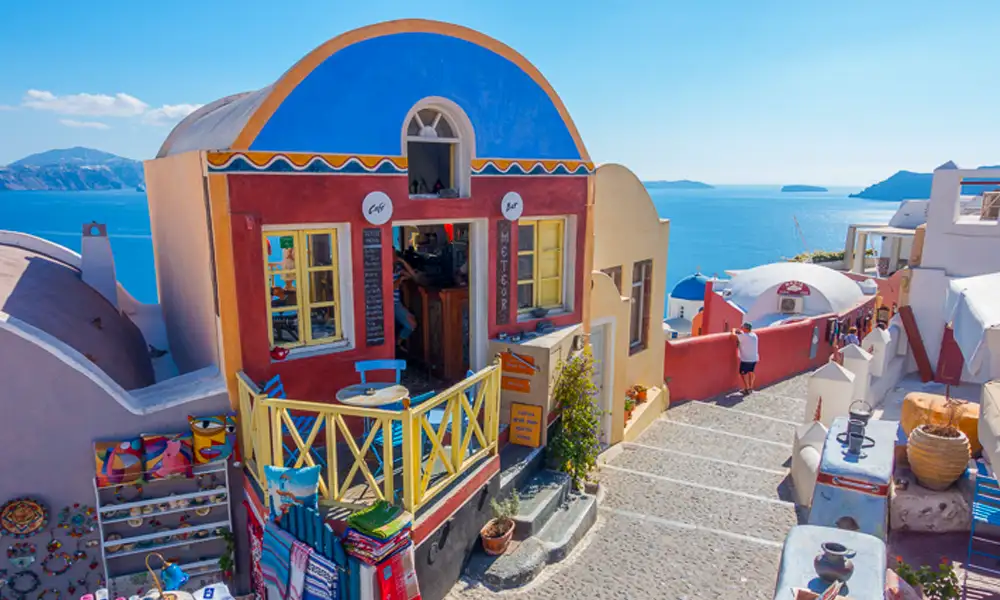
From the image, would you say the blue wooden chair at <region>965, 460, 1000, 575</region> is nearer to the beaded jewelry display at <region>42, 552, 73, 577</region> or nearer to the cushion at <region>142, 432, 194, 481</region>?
the cushion at <region>142, 432, 194, 481</region>

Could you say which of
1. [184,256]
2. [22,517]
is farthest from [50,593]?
[184,256]

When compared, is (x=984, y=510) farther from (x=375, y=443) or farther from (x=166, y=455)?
(x=166, y=455)

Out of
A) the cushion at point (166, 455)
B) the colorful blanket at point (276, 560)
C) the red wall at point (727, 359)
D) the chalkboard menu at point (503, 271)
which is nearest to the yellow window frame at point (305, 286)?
the cushion at point (166, 455)

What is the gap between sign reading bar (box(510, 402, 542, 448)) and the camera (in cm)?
900

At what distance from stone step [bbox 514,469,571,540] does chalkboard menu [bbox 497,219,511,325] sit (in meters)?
2.44

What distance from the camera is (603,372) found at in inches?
494

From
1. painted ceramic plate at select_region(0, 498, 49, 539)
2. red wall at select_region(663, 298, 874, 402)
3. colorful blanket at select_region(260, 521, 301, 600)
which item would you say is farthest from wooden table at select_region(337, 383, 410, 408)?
red wall at select_region(663, 298, 874, 402)

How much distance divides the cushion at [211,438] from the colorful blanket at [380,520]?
198 centimetres

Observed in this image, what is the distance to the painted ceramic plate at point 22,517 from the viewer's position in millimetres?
6047

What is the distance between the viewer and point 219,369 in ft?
23.7

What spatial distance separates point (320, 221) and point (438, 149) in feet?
8.07

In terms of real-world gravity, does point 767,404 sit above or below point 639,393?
below

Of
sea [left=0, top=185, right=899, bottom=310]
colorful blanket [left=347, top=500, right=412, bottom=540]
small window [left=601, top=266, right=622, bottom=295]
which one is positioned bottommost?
sea [left=0, top=185, right=899, bottom=310]

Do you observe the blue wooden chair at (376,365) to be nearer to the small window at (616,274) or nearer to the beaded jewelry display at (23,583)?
the beaded jewelry display at (23,583)
